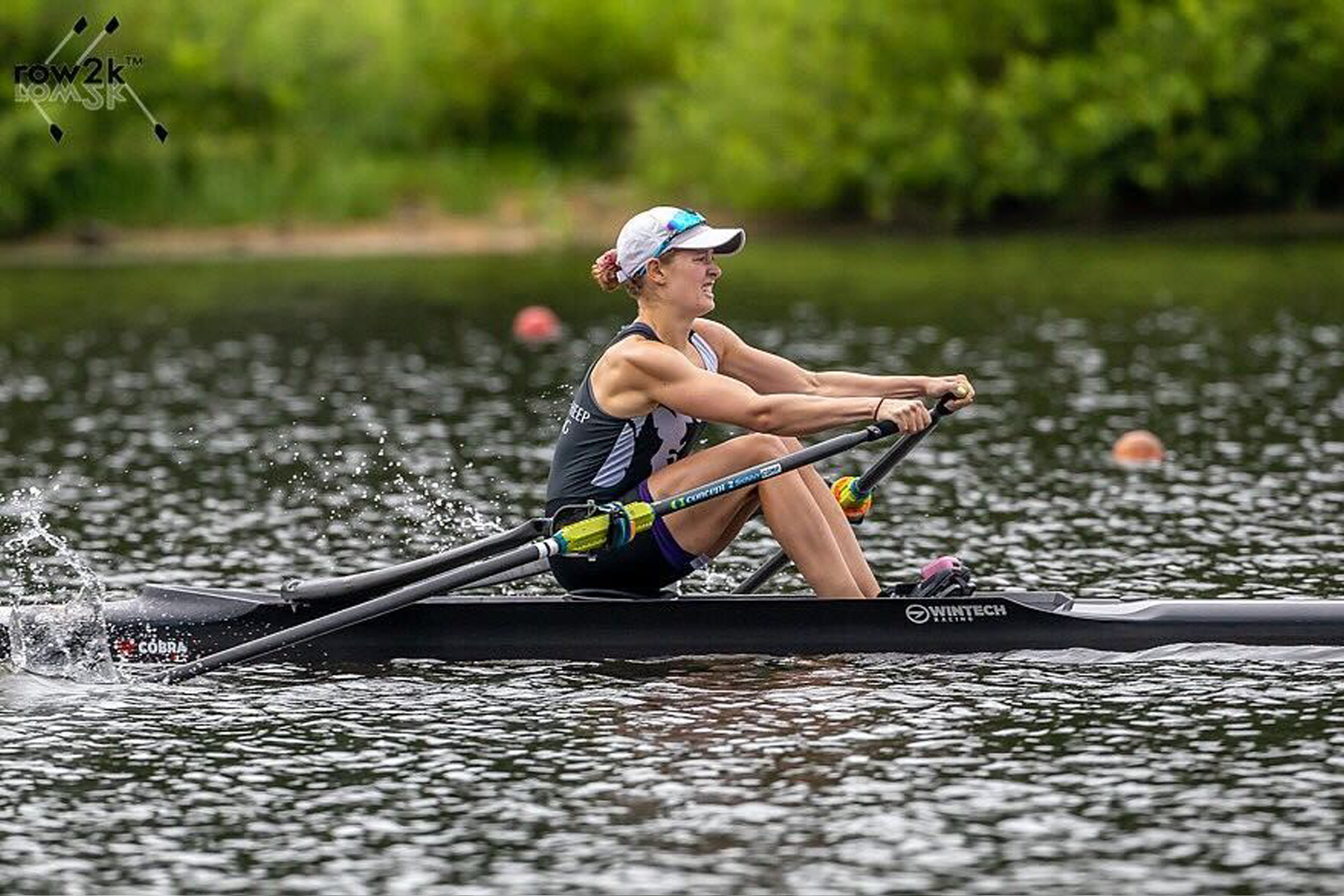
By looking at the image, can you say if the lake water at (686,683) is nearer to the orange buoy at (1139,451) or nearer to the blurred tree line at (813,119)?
the orange buoy at (1139,451)

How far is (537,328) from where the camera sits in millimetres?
30422

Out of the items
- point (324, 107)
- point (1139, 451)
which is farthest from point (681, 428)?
point (324, 107)

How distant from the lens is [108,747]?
34.0 feet

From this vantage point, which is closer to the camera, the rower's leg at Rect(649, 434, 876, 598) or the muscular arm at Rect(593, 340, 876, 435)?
the muscular arm at Rect(593, 340, 876, 435)

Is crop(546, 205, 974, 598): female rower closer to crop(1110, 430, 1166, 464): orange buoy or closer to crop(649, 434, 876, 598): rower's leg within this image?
crop(649, 434, 876, 598): rower's leg

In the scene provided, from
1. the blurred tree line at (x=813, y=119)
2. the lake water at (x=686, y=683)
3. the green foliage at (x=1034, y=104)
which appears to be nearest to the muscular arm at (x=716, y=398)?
the lake water at (x=686, y=683)

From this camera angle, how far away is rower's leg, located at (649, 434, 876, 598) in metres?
11.4

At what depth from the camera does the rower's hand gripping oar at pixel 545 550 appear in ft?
36.7

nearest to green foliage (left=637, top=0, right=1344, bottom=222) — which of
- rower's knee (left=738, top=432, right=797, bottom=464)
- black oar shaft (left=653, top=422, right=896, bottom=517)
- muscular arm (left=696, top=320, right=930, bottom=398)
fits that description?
muscular arm (left=696, top=320, right=930, bottom=398)

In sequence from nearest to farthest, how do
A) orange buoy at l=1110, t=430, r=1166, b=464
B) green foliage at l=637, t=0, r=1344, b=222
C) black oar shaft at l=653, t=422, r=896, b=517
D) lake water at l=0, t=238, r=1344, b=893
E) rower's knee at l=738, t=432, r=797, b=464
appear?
lake water at l=0, t=238, r=1344, b=893, black oar shaft at l=653, t=422, r=896, b=517, rower's knee at l=738, t=432, r=797, b=464, orange buoy at l=1110, t=430, r=1166, b=464, green foliage at l=637, t=0, r=1344, b=222

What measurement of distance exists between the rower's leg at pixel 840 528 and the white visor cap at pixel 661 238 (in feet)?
3.41

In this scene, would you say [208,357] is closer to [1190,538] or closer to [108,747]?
[1190,538]

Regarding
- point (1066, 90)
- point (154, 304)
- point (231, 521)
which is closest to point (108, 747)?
point (231, 521)

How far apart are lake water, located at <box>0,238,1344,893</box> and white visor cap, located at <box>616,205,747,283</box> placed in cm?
191
